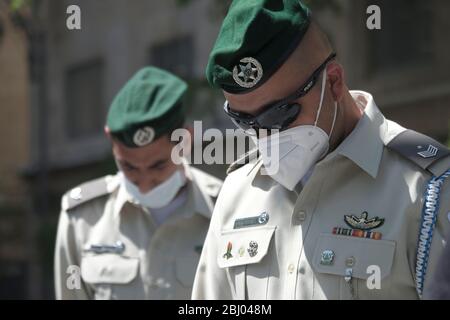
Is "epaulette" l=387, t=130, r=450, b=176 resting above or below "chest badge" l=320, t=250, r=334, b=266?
above

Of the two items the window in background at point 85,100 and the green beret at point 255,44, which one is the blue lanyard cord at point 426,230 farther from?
the window in background at point 85,100

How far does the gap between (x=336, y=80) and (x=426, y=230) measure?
0.62 m

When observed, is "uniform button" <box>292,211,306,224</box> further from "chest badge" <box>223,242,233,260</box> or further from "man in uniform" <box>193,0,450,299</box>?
"chest badge" <box>223,242,233,260</box>

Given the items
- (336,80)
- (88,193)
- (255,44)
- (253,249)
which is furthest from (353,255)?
(88,193)

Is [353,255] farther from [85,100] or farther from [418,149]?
[85,100]

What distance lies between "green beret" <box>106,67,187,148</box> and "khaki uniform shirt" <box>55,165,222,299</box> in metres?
0.30

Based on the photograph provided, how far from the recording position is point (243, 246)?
11.1 feet

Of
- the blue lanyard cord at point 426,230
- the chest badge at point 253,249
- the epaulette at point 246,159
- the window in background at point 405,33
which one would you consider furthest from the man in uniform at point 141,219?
the window in background at point 405,33

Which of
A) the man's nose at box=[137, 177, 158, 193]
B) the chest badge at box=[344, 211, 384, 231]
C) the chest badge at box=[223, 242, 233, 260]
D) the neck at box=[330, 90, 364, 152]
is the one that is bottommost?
the man's nose at box=[137, 177, 158, 193]

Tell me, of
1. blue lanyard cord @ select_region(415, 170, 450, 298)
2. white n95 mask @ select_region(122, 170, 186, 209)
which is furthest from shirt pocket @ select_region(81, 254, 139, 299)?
blue lanyard cord @ select_region(415, 170, 450, 298)

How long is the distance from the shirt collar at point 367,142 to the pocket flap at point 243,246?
36 cm

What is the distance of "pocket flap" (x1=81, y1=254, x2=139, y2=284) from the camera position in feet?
16.7

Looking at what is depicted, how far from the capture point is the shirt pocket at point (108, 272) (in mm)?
5086

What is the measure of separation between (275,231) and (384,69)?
974 cm
